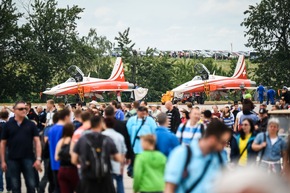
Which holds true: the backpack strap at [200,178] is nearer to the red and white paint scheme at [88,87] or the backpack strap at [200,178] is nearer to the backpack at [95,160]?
the backpack at [95,160]

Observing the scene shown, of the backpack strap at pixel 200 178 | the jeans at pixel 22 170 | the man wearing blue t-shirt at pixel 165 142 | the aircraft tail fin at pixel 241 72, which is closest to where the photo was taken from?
the backpack strap at pixel 200 178

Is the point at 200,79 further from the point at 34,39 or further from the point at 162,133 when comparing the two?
the point at 162,133

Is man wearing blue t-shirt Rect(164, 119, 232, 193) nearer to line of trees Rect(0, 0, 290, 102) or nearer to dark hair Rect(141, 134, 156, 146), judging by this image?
dark hair Rect(141, 134, 156, 146)

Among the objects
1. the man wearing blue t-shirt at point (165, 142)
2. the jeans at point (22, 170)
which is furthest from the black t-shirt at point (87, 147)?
the jeans at point (22, 170)

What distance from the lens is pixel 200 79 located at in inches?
3000

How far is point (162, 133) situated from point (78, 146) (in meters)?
2.36

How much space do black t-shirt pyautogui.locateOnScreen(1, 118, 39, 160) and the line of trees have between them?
62660 millimetres

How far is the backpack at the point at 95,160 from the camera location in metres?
8.66

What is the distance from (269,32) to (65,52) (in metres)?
22.0

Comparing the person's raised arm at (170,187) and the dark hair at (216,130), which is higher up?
the dark hair at (216,130)

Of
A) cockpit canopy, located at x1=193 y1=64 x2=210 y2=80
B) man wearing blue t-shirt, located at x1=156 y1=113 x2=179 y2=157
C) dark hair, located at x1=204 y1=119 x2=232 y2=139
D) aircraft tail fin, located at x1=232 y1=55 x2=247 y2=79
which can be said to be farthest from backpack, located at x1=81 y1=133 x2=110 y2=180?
aircraft tail fin, located at x1=232 y1=55 x2=247 y2=79

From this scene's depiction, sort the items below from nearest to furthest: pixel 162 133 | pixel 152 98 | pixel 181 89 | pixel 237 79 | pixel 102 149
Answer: pixel 102 149
pixel 162 133
pixel 181 89
pixel 237 79
pixel 152 98

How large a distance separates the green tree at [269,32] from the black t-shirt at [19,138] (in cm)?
6599

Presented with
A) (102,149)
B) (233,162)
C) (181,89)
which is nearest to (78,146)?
(102,149)
